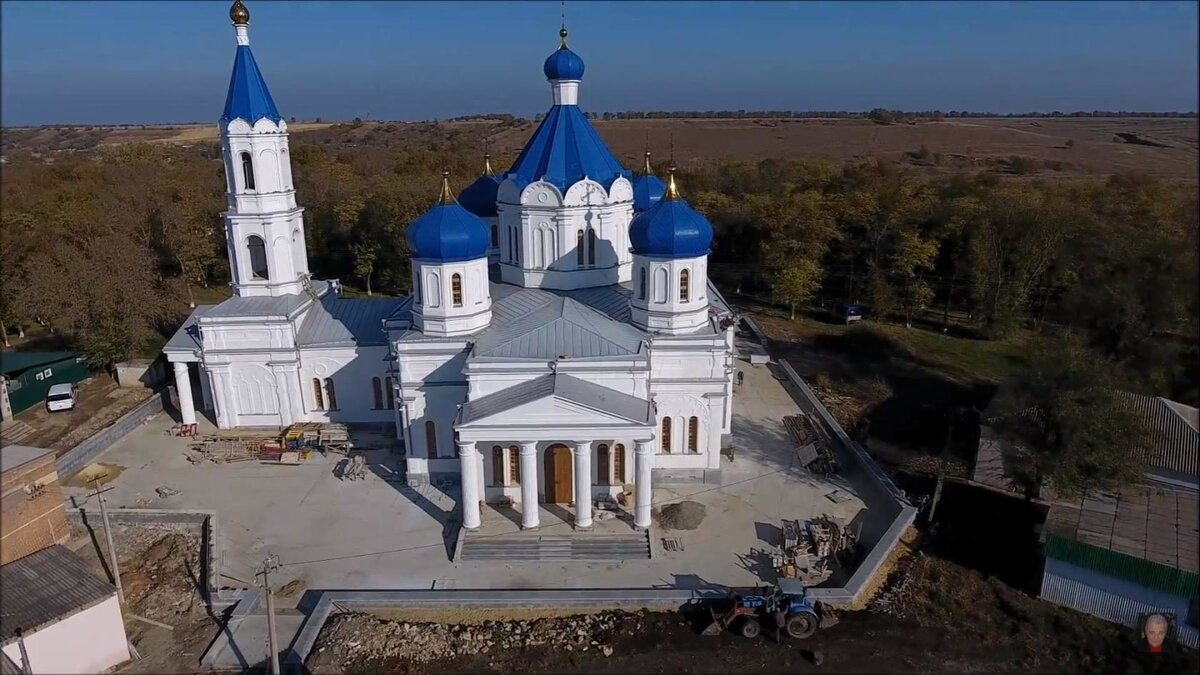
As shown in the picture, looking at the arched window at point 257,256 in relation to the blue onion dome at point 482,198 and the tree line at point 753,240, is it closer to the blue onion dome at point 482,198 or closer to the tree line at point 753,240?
the tree line at point 753,240

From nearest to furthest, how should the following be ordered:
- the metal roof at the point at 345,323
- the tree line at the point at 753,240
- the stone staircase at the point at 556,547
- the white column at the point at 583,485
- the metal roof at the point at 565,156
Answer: the white column at the point at 583,485 < the stone staircase at the point at 556,547 < the metal roof at the point at 565,156 < the metal roof at the point at 345,323 < the tree line at the point at 753,240

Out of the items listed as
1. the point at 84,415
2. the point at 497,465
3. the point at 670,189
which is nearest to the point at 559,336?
the point at 497,465

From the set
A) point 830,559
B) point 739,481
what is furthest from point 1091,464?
point 739,481

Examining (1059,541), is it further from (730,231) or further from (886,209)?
(730,231)

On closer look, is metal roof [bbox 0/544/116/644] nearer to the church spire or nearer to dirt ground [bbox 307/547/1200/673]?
dirt ground [bbox 307/547/1200/673]

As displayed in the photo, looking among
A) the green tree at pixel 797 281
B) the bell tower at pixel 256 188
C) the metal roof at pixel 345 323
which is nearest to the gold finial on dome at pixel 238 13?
the bell tower at pixel 256 188
